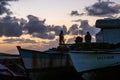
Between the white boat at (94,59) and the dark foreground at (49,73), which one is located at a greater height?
the white boat at (94,59)

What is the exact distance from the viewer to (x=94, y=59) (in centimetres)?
3981

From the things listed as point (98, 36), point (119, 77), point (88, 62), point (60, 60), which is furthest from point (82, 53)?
point (98, 36)

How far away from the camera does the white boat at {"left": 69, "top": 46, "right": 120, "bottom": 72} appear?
3953cm

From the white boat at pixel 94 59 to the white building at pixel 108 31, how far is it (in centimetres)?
1230

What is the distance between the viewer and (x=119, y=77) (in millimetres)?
40719

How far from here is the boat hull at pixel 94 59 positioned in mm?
39531

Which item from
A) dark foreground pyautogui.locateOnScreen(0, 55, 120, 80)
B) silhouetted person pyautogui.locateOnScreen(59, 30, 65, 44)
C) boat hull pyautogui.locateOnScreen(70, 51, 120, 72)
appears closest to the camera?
boat hull pyautogui.locateOnScreen(70, 51, 120, 72)

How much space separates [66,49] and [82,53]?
26.2 ft

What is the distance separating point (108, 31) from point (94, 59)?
13.6 meters

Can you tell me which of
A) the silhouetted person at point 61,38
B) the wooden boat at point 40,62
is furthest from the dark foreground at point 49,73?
the silhouetted person at point 61,38

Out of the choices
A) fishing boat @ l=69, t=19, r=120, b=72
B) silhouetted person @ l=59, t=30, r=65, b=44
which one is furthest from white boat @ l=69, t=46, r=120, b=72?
silhouetted person @ l=59, t=30, r=65, b=44

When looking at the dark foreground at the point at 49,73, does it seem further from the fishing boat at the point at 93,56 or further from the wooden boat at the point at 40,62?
the fishing boat at the point at 93,56

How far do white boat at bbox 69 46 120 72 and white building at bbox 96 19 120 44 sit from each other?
1230 cm

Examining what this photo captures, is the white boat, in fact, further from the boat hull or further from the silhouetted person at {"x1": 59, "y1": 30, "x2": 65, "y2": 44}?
the silhouetted person at {"x1": 59, "y1": 30, "x2": 65, "y2": 44}
